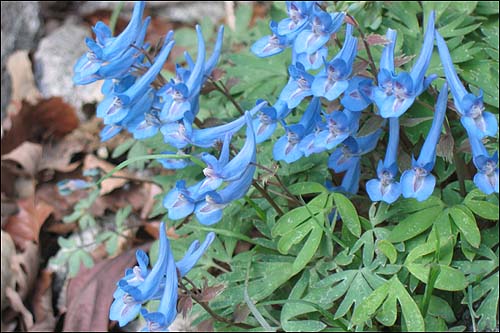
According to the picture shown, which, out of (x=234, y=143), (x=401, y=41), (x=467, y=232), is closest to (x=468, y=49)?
(x=401, y=41)

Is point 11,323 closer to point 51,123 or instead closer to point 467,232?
point 51,123

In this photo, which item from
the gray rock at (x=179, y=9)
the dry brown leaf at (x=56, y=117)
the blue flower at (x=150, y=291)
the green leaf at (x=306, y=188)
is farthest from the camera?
the gray rock at (x=179, y=9)

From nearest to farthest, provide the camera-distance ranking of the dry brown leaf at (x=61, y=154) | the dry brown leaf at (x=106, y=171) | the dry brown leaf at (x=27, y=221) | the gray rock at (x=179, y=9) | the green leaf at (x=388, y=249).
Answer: the green leaf at (x=388, y=249), the dry brown leaf at (x=27, y=221), the dry brown leaf at (x=106, y=171), the dry brown leaf at (x=61, y=154), the gray rock at (x=179, y=9)

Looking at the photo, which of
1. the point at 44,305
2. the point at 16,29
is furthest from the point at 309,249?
the point at 16,29

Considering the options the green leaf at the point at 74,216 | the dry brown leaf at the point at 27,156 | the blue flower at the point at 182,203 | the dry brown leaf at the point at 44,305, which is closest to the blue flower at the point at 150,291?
the blue flower at the point at 182,203

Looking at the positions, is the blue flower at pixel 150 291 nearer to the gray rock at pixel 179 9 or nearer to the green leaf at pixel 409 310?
the green leaf at pixel 409 310

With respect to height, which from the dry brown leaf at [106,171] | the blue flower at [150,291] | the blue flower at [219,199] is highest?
the blue flower at [219,199]

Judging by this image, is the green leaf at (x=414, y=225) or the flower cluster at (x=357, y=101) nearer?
the flower cluster at (x=357, y=101)
